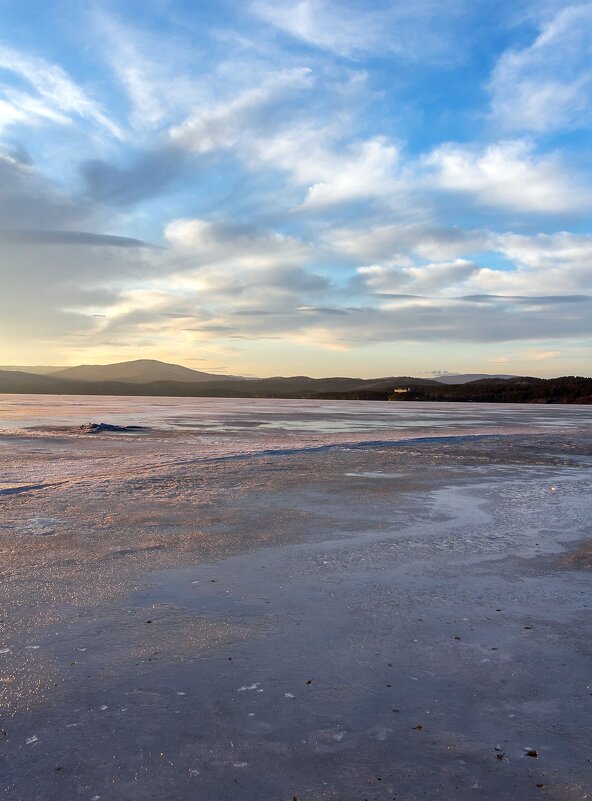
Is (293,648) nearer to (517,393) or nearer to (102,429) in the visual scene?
(102,429)

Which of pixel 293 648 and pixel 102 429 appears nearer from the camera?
pixel 293 648

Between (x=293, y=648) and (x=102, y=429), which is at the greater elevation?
(x=102, y=429)

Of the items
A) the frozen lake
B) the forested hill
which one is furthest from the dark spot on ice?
the forested hill

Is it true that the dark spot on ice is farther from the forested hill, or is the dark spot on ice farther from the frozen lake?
the forested hill

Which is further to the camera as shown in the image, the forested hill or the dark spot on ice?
the forested hill

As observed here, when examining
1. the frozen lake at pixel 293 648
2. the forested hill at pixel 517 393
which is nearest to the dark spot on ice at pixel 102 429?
the frozen lake at pixel 293 648

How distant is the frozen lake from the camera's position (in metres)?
2.47

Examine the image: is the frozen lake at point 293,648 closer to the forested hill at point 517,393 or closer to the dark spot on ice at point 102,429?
the dark spot on ice at point 102,429

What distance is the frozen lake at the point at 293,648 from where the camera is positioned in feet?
8.12

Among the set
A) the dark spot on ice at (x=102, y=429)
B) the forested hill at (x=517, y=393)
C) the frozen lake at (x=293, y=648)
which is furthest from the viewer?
the forested hill at (x=517, y=393)

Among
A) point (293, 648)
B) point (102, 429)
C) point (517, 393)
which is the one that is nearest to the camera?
point (293, 648)

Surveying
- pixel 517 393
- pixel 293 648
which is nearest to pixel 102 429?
pixel 293 648

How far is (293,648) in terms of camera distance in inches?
141

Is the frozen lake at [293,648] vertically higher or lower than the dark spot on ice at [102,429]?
lower
